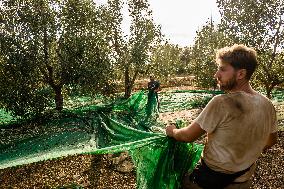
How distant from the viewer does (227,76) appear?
9.09ft

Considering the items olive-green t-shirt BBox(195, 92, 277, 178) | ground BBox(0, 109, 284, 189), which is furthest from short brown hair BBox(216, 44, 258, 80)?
ground BBox(0, 109, 284, 189)

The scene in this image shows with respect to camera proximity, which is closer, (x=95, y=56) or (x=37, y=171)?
(x=37, y=171)

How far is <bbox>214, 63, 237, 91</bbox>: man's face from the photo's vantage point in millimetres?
2740

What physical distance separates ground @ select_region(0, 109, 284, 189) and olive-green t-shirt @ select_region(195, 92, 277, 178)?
16.6ft

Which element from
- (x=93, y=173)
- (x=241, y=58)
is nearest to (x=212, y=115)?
(x=241, y=58)

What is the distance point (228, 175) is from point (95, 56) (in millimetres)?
13127

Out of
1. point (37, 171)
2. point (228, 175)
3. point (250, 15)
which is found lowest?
point (37, 171)

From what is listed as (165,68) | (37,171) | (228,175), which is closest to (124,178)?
(37,171)

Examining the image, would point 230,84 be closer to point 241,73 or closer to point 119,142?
point 241,73

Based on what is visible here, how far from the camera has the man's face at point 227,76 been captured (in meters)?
2.74

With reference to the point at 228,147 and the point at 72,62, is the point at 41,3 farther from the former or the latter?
the point at 228,147

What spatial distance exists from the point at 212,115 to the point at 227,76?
15.4 inches

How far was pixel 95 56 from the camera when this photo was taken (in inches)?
603

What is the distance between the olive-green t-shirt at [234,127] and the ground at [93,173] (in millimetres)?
5055
